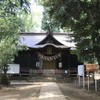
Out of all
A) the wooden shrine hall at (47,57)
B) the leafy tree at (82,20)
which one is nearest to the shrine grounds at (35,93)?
the leafy tree at (82,20)

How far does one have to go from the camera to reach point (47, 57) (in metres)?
40.3

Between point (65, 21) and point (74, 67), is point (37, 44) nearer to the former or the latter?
point (74, 67)

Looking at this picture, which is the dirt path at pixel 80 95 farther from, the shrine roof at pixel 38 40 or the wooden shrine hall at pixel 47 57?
the wooden shrine hall at pixel 47 57

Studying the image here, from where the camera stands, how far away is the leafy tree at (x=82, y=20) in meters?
21.2

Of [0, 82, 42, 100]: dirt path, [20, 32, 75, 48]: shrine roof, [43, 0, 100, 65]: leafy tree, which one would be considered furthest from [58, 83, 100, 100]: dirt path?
[20, 32, 75, 48]: shrine roof

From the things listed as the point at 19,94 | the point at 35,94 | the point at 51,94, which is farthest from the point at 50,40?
the point at 51,94

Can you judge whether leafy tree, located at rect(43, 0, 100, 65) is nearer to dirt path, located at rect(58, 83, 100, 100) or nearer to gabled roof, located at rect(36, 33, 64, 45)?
dirt path, located at rect(58, 83, 100, 100)

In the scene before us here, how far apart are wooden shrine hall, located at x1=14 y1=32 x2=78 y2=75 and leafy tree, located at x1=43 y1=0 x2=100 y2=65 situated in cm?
1308

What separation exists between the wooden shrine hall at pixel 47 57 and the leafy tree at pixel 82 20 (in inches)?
515

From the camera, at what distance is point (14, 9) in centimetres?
1683

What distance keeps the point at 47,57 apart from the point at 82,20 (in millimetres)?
15592

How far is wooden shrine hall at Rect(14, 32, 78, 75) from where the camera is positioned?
3997 cm

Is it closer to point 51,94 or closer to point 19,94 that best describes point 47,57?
point 19,94

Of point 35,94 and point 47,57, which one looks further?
point 47,57
